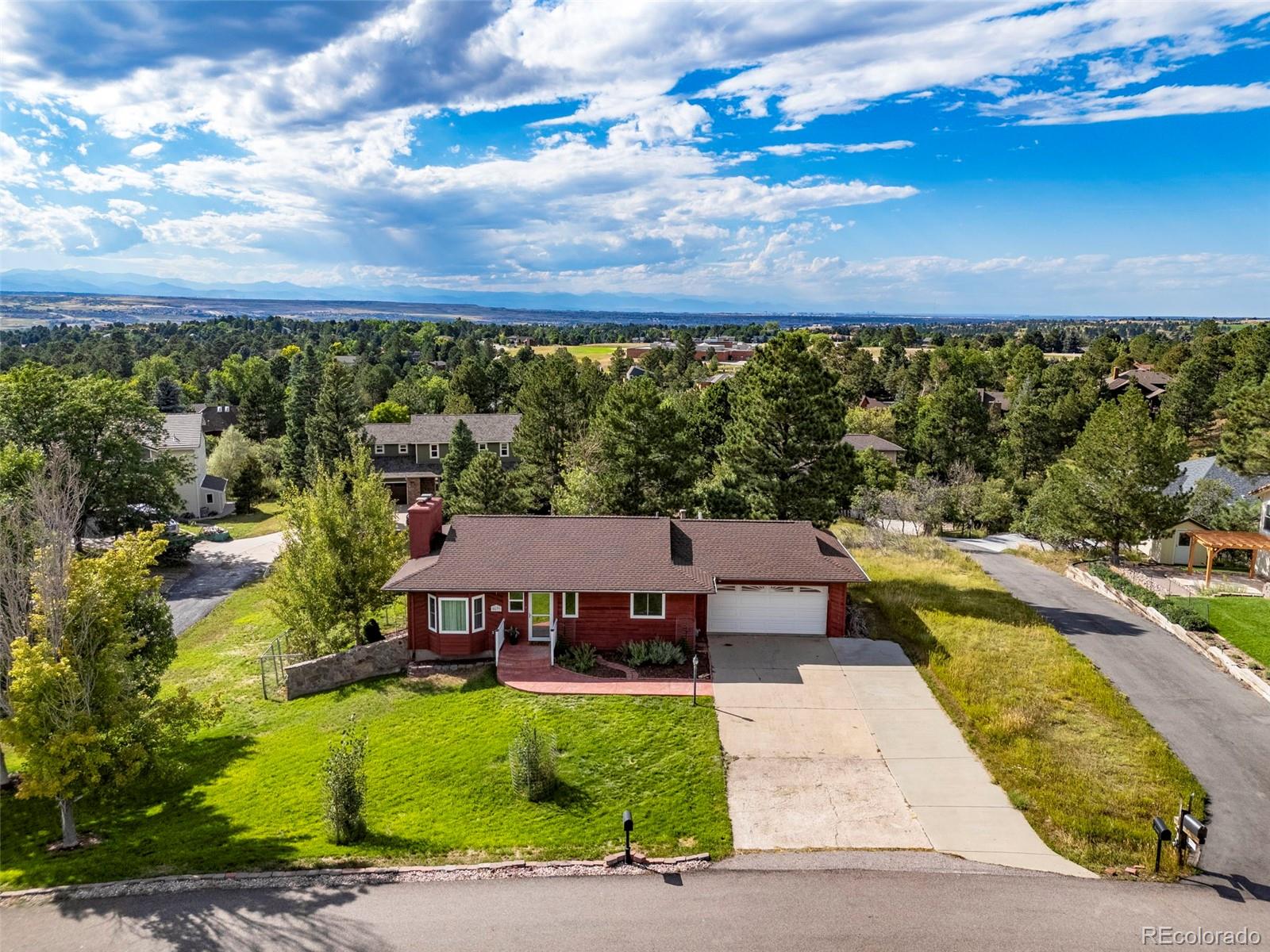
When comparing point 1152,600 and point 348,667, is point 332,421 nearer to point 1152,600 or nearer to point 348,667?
point 348,667

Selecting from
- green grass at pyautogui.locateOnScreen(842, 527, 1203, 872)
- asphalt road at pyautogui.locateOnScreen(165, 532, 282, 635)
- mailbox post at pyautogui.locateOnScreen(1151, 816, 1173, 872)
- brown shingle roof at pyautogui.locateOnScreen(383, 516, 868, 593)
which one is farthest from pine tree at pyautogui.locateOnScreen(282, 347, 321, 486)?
mailbox post at pyautogui.locateOnScreen(1151, 816, 1173, 872)

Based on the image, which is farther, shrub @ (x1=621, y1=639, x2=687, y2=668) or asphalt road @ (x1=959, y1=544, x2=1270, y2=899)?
shrub @ (x1=621, y1=639, x2=687, y2=668)

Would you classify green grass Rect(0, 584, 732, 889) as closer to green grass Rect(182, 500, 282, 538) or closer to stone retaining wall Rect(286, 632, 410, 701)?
stone retaining wall Rect(286, 632, 410, 701)

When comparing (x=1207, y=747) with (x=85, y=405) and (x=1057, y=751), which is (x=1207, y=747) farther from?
(x=85, y=405)

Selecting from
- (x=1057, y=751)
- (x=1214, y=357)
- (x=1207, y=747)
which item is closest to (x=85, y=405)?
(x=1057, y=751)

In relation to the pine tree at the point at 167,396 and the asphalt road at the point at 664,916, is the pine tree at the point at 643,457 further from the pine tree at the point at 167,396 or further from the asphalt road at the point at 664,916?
the pine tree at the point at 167,396
